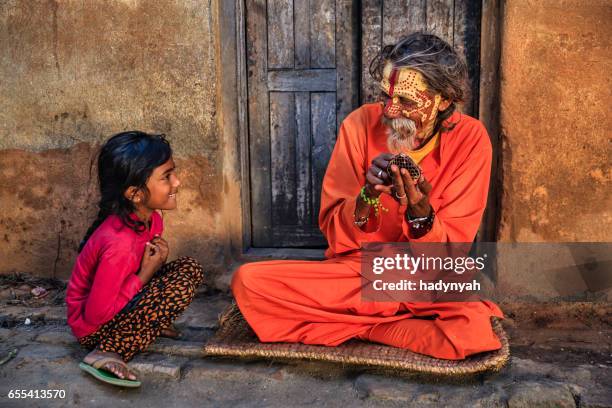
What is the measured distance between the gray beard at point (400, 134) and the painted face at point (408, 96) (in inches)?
1.1

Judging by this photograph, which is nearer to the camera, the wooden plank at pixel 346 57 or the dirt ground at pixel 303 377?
the dirt ground at pixel 303 377

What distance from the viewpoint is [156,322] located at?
10.1 ft

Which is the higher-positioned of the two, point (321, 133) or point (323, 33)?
point (323, 33)

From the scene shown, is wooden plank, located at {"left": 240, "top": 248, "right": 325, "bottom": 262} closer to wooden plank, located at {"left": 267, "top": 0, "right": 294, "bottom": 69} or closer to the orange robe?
the orange robe

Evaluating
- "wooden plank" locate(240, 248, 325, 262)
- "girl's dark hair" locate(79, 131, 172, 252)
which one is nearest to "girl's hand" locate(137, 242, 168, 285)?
"girl's dark hair" locate(79, 131, 172, 252)

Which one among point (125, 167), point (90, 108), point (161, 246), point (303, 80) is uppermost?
point (303, 80)

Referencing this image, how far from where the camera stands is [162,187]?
3066 mm

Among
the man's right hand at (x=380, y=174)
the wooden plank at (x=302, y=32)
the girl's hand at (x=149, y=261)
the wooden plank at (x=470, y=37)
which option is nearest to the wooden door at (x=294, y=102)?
the wooden plank at (x=302, y=32)

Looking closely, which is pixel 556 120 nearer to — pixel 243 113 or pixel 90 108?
pixel 243 113

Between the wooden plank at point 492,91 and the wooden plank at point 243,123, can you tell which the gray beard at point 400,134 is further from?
the wooden plank at point 243,123

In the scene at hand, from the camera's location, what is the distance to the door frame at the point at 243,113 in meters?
3.68

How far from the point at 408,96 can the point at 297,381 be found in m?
1.35

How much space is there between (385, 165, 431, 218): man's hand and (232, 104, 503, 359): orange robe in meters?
0.25

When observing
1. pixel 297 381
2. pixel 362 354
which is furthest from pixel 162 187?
pixel 362 354
